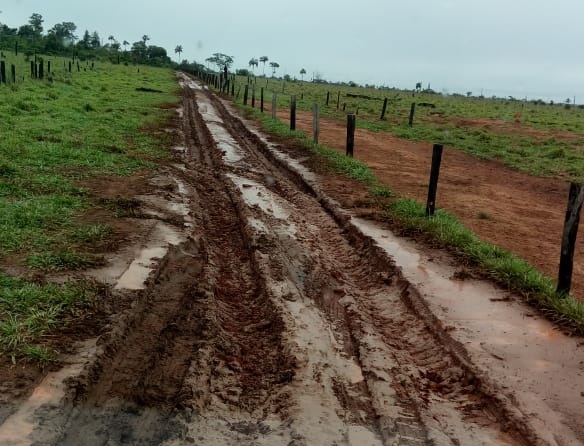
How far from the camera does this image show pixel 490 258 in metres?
6.59

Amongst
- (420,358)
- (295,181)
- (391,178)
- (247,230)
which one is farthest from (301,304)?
(391,178)

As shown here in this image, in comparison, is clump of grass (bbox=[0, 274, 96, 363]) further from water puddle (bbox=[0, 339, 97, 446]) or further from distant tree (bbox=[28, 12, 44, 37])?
distant tree (bbox=[28, 12, 44, 37])

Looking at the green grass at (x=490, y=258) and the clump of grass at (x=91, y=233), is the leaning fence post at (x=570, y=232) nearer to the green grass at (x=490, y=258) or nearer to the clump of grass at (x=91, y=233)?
the green grass at (x=490, y=258)

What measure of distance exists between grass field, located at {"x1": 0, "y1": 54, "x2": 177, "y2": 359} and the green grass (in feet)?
14.7

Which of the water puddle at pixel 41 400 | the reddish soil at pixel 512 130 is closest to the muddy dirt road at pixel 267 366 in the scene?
Result: the water puddle at pixel 41 400

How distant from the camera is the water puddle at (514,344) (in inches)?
149

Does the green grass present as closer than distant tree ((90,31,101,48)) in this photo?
Yes

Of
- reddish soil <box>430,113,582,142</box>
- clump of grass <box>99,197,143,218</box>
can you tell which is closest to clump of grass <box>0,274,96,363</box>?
clump of grass <box>99,197,143,218</box>

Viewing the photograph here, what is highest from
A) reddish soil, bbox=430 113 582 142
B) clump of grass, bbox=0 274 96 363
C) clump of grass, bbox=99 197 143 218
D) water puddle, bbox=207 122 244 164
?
reddish soil, bbox=430 113 582 142

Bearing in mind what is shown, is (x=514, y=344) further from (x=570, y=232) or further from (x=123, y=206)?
(x=123, y=206)

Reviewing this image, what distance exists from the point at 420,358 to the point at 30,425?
3.05 meters

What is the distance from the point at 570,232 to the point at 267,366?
3.50 meters

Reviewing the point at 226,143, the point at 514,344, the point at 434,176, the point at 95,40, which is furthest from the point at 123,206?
the point at 95,40

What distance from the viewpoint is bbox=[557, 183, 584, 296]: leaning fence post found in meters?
5.38
